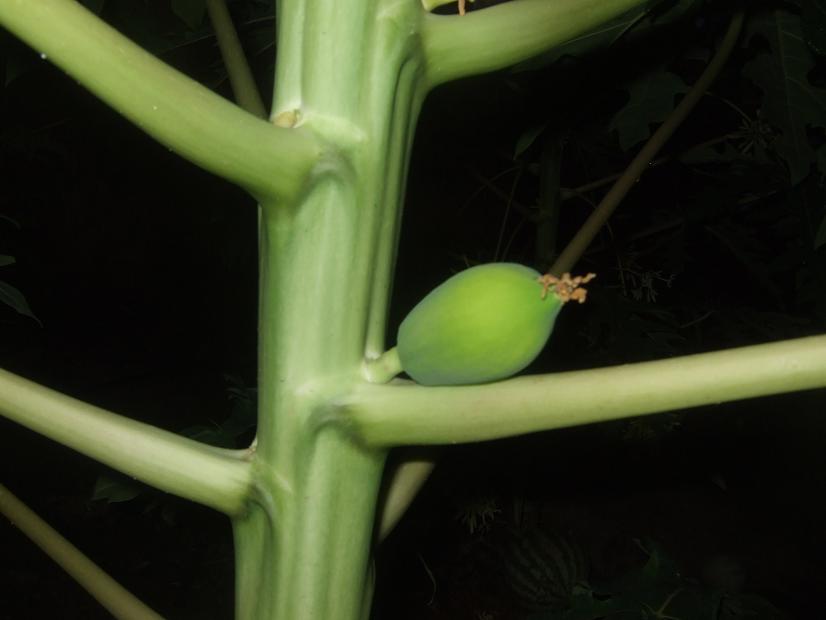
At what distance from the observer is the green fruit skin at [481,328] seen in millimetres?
561

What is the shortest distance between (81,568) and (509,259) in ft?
7.71

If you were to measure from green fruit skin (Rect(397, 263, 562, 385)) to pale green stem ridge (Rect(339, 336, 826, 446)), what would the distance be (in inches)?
0.6

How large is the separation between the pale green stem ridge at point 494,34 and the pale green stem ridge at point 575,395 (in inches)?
8.7

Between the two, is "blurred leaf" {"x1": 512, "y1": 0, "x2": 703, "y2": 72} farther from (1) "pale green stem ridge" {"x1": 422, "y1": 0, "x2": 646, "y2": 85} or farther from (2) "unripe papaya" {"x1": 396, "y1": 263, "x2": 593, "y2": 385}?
(2) "unripe papaya" {"x1": 396, "y1": 263, "x2": 593, "y2": 385}

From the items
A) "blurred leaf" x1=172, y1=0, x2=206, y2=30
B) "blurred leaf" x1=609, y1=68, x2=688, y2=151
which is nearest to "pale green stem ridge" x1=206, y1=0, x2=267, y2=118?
"blurred leaf" x1=172, y1=0, x2=206, y2=30

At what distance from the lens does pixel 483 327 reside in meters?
0.56

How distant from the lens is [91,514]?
338 centimetres

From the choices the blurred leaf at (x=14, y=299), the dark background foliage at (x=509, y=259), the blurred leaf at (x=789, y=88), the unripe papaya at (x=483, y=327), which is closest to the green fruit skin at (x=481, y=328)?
the unripe papaya at (x=483, y=327)

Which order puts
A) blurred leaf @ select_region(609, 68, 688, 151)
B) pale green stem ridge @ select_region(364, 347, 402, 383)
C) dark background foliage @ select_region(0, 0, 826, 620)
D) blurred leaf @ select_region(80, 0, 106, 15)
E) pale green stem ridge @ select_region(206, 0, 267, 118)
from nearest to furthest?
1. pale green stem ridge @ select_region(364, 347, 402, 383)
2. pale green stem ridge @ select_region(206, 0, 267, 118)
3. blurred leaf @ select_region(80, 0, 106, 15)
4. blurred leaf @ select_region(609, 68, 688, 151)
5. dark background foliage @ select_region(0, 0, 826, 620)

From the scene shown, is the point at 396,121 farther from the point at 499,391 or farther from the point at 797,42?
the point at 797,42

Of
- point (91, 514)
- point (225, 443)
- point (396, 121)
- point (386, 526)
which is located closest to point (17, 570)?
point (91, 514)

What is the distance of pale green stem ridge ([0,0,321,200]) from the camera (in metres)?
0.49

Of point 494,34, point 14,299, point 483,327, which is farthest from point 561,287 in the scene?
point 14,299

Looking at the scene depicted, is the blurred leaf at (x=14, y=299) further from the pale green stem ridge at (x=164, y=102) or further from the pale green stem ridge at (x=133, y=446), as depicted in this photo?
the pale green stem ridge at (x=164, y=102)
